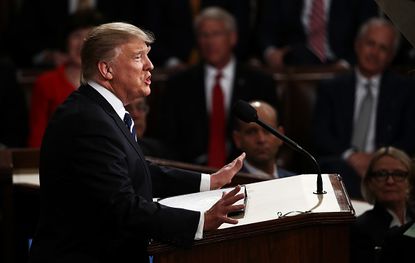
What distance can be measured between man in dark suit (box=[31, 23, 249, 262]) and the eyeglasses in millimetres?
1289

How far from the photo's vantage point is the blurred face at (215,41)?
527cm

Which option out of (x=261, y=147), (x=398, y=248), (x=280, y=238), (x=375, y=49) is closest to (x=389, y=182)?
(x=261, y=147)

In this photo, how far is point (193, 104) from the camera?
17.0 ft

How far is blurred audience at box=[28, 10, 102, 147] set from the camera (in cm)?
500

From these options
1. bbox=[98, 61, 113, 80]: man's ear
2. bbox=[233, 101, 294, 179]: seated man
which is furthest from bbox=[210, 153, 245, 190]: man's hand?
bbox=[233, 101, 294, 179]: seated man

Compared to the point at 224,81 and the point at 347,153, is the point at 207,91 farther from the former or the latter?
the point at 347,153

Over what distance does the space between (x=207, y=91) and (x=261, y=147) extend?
1.37 m

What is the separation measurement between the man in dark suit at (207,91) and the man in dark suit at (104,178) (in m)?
2.52

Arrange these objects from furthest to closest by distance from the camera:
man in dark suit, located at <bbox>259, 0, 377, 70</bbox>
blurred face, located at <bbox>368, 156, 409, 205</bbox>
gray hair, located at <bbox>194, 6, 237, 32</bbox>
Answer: man in dark suit, located at <bbox>259, 0, 377, 70</bbox> → gray hair, located at <bbox>194, 6, 237, 32</bbox> → blurred face, located at <bbox>368, 156, 409, 205</bbox>

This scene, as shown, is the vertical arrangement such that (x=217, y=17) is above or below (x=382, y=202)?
above

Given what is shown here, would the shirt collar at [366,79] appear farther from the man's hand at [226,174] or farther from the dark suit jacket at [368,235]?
the man's hand at [226,174]

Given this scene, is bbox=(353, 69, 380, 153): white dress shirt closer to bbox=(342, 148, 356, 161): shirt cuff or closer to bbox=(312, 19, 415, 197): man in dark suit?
bbox=(312, 19, 415, 197): man in dark suit

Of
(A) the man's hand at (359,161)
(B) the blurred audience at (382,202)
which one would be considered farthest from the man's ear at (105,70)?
(A) the man's hand at (359,161)

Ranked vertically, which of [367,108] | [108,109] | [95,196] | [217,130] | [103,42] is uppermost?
[103,42]
